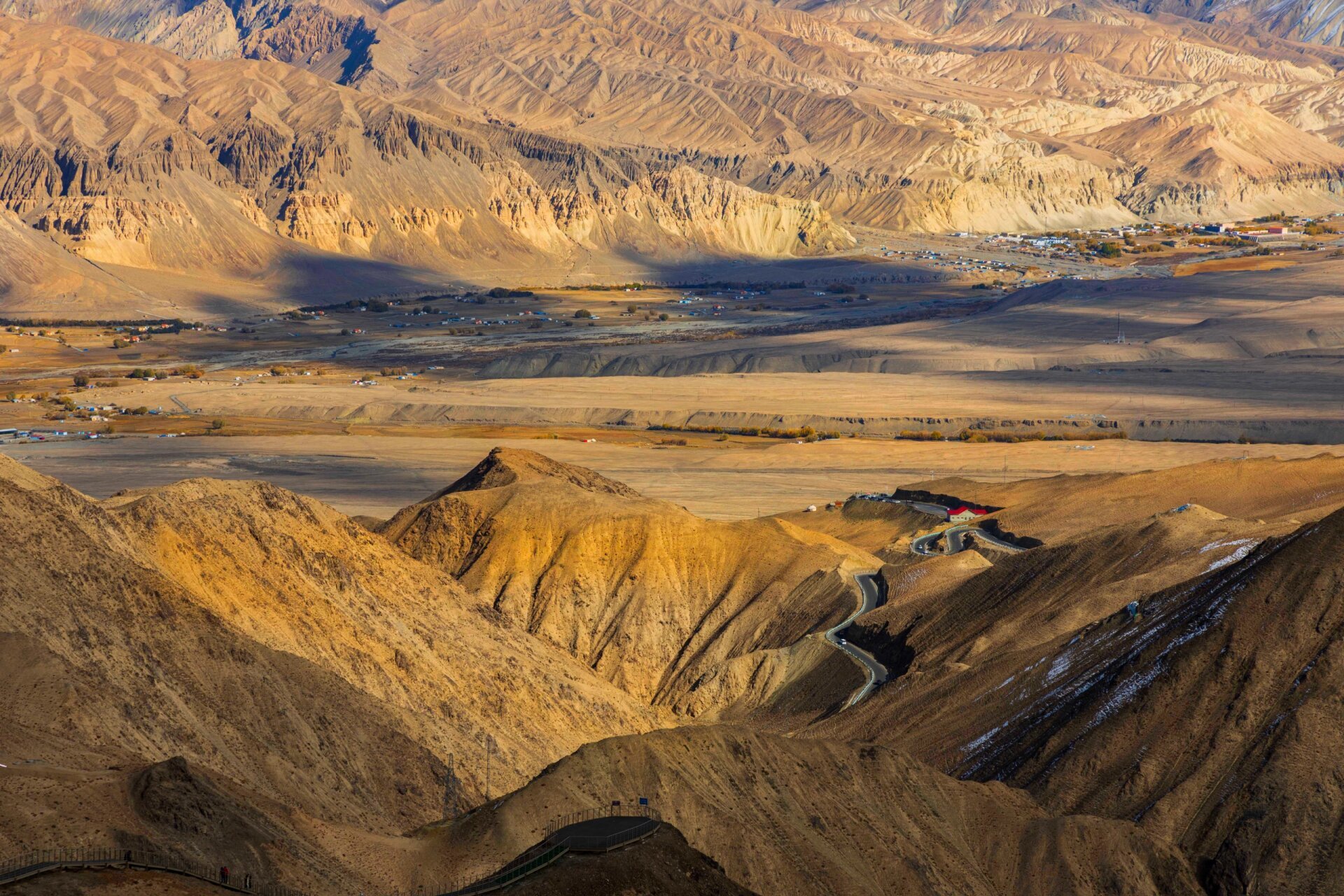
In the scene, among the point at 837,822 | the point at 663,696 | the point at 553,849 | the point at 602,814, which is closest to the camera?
the point at 553,849

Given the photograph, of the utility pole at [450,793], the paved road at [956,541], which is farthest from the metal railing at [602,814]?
the paved road at [956,541]

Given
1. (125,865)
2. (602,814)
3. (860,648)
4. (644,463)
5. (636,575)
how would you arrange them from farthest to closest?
1. (644,463)
2. (636,575)
3. (860,648)
4. (602,814)
5. (125,865)

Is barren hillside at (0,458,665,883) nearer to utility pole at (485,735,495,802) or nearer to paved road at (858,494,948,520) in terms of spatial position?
utility pole at (485,735,495,802)

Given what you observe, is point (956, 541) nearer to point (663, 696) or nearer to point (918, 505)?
point (918, 505)

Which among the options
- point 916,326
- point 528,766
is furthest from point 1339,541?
point 916,326

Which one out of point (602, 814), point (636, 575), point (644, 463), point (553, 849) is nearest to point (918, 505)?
point (644, 463)

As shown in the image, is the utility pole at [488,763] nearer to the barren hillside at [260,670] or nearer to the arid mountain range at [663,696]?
the barren hillside at [260,670]
